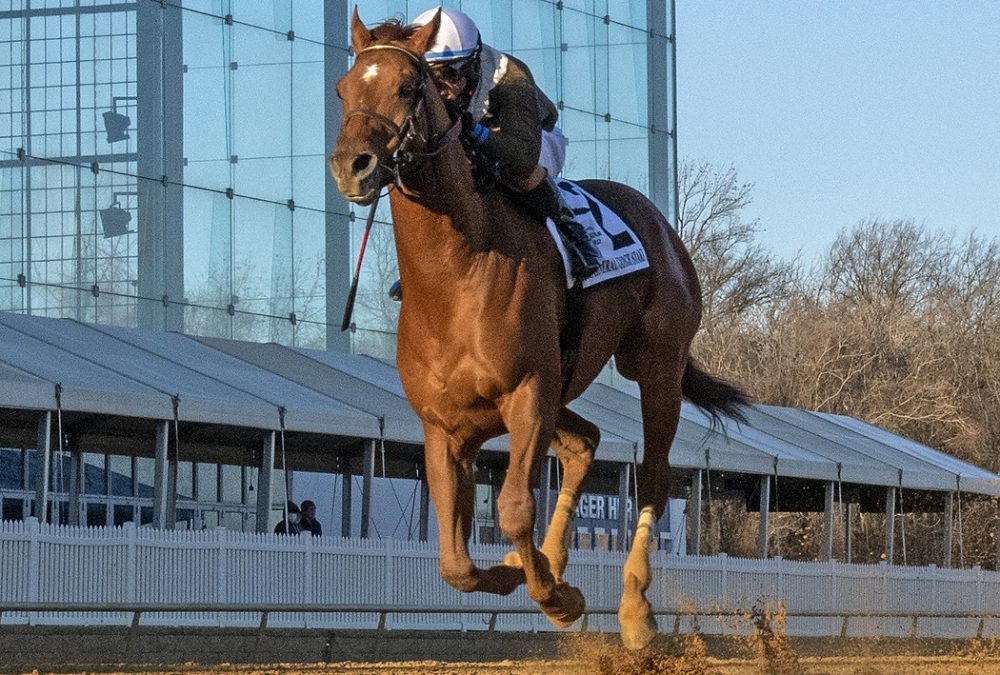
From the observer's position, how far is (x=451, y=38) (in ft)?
24.4

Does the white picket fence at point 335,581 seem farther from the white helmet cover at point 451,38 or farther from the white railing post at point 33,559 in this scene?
the white helmet cover at point 451,38

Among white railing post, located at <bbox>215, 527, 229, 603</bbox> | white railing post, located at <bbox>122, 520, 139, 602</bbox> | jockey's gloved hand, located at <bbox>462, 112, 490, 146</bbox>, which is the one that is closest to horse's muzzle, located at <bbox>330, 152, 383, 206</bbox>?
jockey's gloved hand, located at <bbox>462, 112, 490, 146</bbox>

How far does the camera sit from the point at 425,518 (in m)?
24.6

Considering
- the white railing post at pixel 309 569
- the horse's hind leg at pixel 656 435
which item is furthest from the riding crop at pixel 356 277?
the white railing post at pixel 309 569

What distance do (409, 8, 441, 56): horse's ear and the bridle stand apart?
0.18 ft

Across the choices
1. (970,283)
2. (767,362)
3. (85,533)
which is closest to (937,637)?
(85,533)

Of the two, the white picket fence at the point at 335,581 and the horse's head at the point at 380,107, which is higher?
the horse's head at the point at 380,107

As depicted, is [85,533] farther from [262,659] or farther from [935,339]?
[935,339]

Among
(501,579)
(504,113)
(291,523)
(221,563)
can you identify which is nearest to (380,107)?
(504,113)

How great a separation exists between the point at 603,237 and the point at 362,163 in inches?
79.7

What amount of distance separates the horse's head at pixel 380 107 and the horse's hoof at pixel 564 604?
6.36ft

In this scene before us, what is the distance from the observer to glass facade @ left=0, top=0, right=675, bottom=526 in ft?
83.1

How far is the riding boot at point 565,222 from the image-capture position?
7875 millimetres

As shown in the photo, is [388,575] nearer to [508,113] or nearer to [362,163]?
[508,113]
